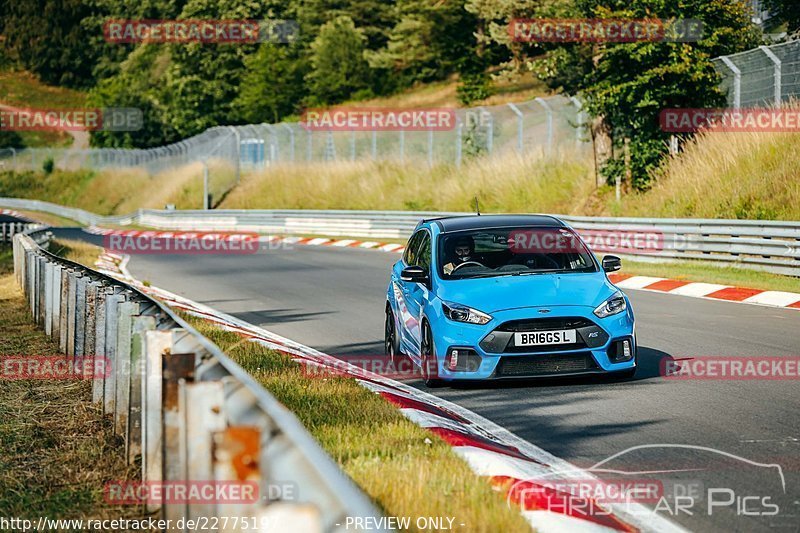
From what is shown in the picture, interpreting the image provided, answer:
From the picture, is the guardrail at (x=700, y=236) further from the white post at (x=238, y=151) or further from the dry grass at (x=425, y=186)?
the white post at (x=238, y=151)

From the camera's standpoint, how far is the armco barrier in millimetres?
3232

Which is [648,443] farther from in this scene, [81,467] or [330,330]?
[330,330]

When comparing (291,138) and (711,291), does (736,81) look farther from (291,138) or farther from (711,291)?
(291,138)

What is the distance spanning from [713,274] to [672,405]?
12.2m

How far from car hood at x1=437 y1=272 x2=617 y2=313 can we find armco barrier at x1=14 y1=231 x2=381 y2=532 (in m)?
2.87

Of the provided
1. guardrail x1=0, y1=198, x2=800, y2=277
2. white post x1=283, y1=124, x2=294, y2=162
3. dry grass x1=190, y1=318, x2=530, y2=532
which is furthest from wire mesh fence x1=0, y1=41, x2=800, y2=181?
dry grass x1=190, y1=318, x2=530, y2=532

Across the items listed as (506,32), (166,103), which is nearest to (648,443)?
(506,32)

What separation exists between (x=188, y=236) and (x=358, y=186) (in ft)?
23.7

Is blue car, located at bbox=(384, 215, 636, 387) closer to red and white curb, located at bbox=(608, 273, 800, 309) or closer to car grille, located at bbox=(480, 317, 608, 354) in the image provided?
car grille, located at bbox=(480, 317, 608, 354)

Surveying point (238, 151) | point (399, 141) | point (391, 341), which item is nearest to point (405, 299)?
point (391, 341)

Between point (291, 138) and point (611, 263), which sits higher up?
point (611, 263)

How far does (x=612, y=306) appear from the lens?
10.3 meters

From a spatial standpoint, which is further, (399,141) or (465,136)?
(399,141)

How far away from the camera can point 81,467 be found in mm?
7199
